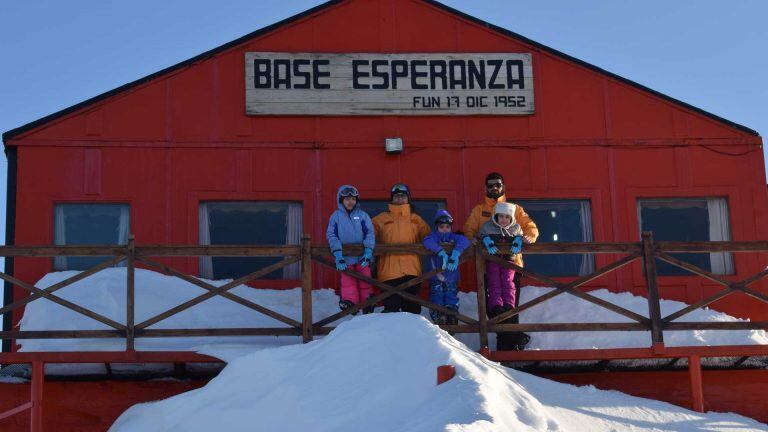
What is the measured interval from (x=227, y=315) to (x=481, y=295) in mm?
3414

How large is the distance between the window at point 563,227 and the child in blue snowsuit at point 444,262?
238cm

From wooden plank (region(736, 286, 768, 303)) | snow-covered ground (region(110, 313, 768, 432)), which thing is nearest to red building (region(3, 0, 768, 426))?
wooden plank (region(736, 286, 768, 303))

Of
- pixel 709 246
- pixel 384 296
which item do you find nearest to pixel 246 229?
pixel 384 296

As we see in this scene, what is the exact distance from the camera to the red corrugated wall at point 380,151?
13.8 meters

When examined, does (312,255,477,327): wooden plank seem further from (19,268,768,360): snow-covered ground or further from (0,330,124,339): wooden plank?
(0,330,124,339): wooden plank

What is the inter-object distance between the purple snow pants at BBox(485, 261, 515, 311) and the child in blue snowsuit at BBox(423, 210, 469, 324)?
44cm

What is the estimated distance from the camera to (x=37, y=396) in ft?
37.8

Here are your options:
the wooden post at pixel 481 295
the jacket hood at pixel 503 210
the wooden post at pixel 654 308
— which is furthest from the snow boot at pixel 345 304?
the wooden post at pixel 654 308

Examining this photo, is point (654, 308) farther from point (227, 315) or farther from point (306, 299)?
point (227, 315)

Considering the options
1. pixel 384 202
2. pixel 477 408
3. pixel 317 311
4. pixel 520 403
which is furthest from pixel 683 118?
pixel 477 408

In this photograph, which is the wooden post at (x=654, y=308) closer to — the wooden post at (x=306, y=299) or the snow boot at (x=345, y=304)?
the snow boot at (x=345, y=304)

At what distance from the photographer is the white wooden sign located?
14.2m

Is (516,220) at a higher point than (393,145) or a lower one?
lower

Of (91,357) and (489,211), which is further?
(489,211)
